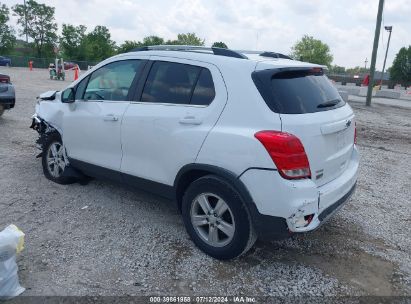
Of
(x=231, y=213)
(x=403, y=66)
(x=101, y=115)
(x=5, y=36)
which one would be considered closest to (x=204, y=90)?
(x=231, y=213)

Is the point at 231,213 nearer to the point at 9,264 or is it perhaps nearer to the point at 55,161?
the point at 9,264

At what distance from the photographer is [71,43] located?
72.2m

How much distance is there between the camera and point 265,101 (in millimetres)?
3090

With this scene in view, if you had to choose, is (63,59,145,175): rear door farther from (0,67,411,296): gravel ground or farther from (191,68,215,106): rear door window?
(191,68,215,106): rear door window

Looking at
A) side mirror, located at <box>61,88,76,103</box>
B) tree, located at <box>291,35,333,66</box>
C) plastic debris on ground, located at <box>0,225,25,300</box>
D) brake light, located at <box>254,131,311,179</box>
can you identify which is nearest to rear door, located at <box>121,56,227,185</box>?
brake light, located at <box>254,131,311,179</box>

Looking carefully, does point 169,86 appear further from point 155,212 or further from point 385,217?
point 385,217

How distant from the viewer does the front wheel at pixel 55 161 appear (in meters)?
5.11

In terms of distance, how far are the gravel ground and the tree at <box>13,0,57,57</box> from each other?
265 feet

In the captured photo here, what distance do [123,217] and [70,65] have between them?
53.4 m

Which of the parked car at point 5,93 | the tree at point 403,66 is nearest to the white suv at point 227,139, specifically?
the parked car at point 5,93

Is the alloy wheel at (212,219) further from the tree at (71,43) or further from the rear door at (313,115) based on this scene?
the tree at (71,43)

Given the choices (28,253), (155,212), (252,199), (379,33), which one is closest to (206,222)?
(252,199)

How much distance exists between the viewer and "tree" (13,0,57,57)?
76.3 m

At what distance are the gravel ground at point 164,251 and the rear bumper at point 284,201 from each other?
56 cm
